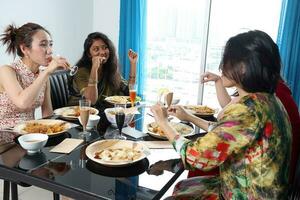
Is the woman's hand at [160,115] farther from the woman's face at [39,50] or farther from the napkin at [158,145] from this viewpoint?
the woman's face at [39,50]

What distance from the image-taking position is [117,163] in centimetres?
111

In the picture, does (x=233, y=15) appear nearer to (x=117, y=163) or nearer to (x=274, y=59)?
(x=274, y=59)

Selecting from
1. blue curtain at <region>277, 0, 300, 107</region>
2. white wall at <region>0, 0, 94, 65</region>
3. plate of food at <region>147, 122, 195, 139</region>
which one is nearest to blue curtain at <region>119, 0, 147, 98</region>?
white wall at <region>0, 0, 94, 65</region>

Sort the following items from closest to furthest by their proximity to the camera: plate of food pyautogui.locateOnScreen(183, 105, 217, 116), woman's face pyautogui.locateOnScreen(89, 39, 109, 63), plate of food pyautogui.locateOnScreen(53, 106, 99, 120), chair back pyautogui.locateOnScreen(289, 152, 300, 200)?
chair back pyautogui.locateOnScreen(289, 152, 300, 200), plate of food pyautogui.locateOnScreen(53, 106, 99, 120), plate of food pyautogui.locateOnScreen(183, 105, 217, 116), woman's face pyautogui.locateOnScreen(89, 39, 109, 63)

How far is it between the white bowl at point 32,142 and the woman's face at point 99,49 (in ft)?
4.30

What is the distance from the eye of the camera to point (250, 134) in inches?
37.1

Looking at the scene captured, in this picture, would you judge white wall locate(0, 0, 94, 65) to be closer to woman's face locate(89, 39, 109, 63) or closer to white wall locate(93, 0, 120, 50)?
white wall locate(93, 0, 120, 50)

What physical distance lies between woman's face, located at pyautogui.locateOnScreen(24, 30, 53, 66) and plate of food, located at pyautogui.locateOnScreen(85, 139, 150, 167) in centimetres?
87

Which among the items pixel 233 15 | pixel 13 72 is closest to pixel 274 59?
pixel 13 72

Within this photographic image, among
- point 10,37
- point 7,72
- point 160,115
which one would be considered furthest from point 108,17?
point 160,115

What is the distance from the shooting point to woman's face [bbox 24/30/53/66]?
1.86 meters

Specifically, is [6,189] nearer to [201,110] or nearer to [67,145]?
[67,145]

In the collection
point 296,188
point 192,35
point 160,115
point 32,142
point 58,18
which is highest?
point 58,18

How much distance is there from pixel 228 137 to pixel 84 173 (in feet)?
1.76
